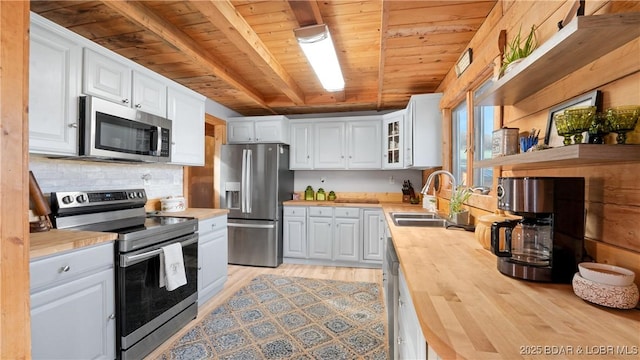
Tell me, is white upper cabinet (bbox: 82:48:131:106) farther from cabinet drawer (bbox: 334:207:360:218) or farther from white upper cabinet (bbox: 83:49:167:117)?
cabinet drawer (bbox: 334:207:360:218)

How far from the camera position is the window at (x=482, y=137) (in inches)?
80.1

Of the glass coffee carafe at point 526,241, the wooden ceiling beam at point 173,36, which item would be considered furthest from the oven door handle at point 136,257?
the glass coffee carafe at point 526,241

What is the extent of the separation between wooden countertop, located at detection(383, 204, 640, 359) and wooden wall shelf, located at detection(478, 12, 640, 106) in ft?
2.45

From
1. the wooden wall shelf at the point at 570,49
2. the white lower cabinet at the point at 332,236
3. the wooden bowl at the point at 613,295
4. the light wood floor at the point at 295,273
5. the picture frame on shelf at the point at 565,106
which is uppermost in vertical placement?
the wooden wall shelf at the point at 570,49

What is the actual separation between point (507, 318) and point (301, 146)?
367 centimetres

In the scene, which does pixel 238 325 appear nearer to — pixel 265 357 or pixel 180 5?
pixel 265 357

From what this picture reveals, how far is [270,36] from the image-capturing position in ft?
7.61

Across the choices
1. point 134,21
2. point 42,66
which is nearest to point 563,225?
point 134,21

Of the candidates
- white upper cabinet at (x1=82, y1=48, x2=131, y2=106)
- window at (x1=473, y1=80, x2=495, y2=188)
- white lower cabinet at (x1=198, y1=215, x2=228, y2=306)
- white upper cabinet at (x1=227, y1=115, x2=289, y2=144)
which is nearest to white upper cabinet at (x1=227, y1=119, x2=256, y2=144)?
white upper cabinet at (x1=227, y1=115, x2=289, y2=144)

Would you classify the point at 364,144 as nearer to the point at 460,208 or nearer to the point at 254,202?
the point at 254,202

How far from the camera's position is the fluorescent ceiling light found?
192 centimetres

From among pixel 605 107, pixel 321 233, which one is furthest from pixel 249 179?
pixel 605 107

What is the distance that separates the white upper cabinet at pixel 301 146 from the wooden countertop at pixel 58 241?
2774 mm

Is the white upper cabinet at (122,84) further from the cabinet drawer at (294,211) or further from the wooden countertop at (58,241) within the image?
the cabinet drawer at (294,211)
